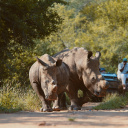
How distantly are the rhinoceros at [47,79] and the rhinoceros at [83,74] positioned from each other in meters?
1.20

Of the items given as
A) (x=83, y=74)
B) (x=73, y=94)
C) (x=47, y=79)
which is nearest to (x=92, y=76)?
(x=83, y=74)

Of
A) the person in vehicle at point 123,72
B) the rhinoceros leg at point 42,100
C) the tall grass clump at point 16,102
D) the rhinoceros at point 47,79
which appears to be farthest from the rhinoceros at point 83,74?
the person in vehicle at point 123,72

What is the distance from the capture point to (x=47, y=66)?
30.6 ft

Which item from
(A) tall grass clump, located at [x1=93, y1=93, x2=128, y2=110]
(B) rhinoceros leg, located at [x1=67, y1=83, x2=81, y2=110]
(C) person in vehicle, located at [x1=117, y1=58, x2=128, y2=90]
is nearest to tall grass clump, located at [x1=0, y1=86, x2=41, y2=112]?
(B) rhinoceros leg, located at [x1=67, y1=83, x2=81, y2=110]

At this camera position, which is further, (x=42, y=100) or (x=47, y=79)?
(x=42, y=100)

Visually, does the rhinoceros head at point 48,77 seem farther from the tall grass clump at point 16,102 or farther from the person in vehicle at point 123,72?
the person in vehicle at point 123,72

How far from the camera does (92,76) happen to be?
1101 cm

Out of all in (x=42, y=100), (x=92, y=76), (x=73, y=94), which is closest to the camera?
(x=42, y=100)

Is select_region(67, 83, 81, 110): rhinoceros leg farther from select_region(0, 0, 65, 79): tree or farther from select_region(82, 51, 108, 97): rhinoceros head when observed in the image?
select_region(0, 0, 65, 79): tree

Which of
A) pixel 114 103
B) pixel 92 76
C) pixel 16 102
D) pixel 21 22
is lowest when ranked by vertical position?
pixel 114 103

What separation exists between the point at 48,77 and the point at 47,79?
0.30ft

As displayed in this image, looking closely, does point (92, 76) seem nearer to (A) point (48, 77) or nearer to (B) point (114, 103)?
(B) point (114, 103)

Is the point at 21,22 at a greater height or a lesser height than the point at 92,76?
greater

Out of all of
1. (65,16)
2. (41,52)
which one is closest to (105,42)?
(41,52)
